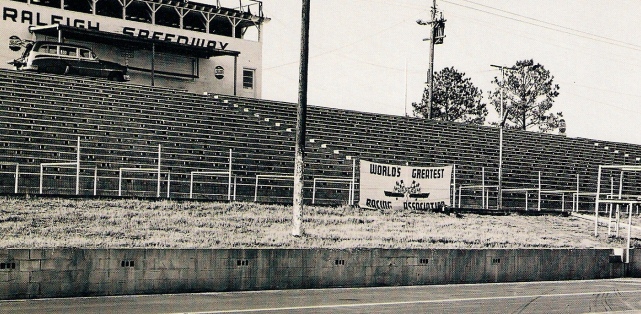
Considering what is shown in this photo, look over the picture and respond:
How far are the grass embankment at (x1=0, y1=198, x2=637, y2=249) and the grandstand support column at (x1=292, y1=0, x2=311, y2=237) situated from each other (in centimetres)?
53

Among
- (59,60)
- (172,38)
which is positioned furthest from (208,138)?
(172,38)

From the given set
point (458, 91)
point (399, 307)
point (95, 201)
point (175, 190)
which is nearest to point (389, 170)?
point (175, 190)

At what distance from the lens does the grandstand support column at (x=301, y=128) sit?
20969 millimetres

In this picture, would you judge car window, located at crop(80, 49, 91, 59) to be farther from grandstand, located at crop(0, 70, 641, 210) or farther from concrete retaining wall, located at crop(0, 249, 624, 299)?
concrete retaining wall, located at crop(0, 249, 624, 299)

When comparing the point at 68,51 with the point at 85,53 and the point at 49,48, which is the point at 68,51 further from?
the point at 49,48

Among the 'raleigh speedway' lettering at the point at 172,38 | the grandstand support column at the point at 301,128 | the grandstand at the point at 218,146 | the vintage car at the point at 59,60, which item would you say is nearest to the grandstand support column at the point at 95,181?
the grandstand at the point at 218,146

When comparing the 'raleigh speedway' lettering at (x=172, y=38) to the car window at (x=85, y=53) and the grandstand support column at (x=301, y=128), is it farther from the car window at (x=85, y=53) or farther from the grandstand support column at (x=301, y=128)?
the grandstand support column at (x=301, y=128)

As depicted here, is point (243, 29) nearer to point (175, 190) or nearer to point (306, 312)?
point (175, 190)

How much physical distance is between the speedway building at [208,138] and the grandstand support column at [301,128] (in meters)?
4.86

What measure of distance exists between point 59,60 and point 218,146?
869 centimetres

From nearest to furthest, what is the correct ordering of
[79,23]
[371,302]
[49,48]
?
[371,302], [49,48], [79,23]

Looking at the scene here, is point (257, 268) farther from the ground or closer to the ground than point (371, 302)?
farther from the ground

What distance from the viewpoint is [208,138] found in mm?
31703

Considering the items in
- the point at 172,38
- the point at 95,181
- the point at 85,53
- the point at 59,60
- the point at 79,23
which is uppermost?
the point at 79,23
